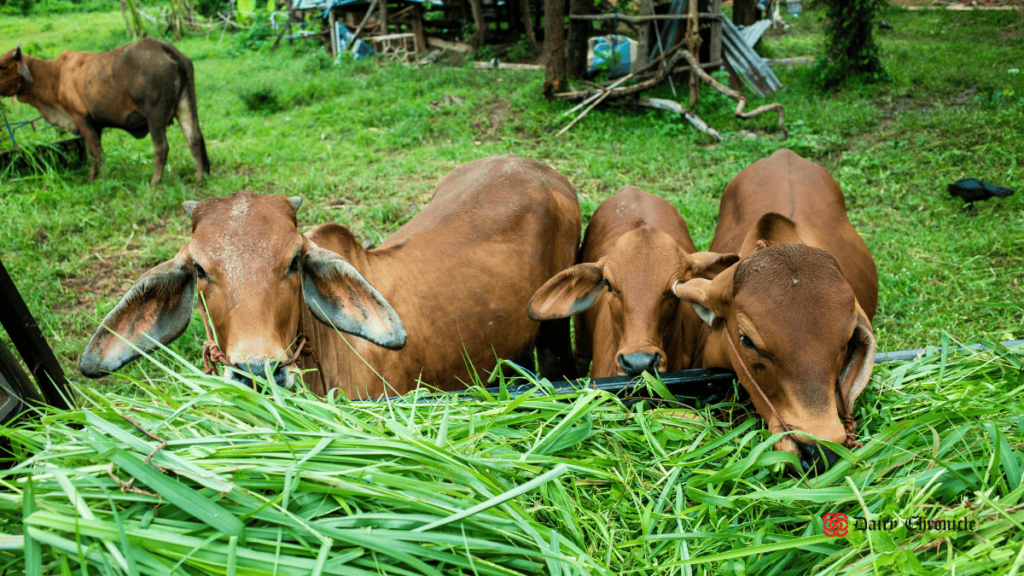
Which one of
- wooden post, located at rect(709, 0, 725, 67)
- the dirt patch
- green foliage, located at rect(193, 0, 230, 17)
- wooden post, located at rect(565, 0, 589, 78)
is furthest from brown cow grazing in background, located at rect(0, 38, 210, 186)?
green foliage, located at rect(193, 0, 230, 17)

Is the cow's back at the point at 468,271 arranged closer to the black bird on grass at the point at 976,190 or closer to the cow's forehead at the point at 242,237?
the cow's forehead at the point at 242,237

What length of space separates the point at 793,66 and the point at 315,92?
10.4 m

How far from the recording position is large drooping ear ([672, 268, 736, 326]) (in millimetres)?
2523

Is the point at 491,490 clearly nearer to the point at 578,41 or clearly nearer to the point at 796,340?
the point at 796,340

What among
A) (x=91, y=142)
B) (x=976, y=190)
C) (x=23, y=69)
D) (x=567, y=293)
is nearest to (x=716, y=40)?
(x=976, y=190)

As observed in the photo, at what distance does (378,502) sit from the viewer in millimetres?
1541

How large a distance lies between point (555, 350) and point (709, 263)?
1.77m

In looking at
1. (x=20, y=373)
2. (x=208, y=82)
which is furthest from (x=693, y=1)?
(x=208, y=82)

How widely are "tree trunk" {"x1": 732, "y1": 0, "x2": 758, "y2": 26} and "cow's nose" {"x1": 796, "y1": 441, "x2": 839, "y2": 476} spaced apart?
17.1 m

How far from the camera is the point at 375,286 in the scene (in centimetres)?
337

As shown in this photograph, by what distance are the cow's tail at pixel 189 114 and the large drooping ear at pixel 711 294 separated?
25.9 feet

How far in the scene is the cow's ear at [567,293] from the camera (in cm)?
333

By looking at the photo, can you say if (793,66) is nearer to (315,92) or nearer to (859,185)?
(859,185)

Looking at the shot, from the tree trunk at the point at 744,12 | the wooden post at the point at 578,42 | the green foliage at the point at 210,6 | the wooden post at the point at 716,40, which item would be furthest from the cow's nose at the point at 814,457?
the green foliage at the point at 210,6
